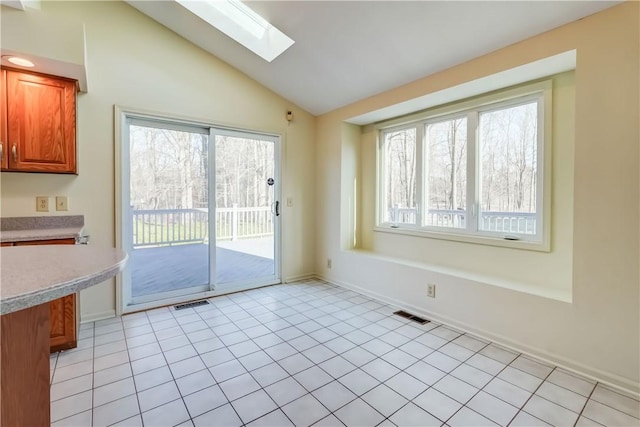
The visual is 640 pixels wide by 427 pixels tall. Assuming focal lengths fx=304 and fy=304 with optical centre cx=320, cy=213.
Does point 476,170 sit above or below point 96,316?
above

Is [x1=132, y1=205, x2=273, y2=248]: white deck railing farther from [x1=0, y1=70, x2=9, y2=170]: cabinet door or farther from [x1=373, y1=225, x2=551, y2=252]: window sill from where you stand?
[x1=373, y1=225, x2=551, y2=252]: window sill

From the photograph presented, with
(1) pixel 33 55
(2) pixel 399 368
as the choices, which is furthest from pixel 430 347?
(1) pixel 33 55

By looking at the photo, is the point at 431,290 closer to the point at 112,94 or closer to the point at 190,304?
the point at 190,304

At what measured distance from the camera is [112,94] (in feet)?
9.57

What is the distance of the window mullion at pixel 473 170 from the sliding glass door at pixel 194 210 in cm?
231

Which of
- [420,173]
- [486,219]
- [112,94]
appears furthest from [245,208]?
[486,219]

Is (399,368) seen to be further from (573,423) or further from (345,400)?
(573,423)

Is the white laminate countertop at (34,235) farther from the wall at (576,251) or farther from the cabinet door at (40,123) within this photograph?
the wall at (576,251)

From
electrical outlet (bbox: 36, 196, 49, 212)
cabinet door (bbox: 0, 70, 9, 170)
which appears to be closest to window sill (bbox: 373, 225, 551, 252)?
electrical outlet (bbox: 36, 196, 49, 212)

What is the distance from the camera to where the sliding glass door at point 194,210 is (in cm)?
321

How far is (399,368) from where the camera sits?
2.09m

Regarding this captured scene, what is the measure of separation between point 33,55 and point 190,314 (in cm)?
242

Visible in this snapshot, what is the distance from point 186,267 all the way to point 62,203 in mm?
1449

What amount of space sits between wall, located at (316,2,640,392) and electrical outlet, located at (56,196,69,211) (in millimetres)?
3160
